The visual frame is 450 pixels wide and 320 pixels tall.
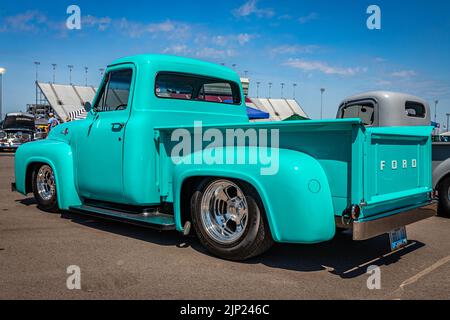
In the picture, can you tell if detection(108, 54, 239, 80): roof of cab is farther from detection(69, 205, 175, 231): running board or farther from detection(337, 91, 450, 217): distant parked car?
detection(337, 91, 450, 217): distant parked car

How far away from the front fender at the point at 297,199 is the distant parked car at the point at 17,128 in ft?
73.6

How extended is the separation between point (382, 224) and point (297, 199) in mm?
824

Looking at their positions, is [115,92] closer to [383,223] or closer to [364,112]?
[383,223]

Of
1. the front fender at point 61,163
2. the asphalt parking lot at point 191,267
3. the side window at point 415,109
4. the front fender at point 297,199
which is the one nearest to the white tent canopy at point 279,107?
the side window at point 415,109

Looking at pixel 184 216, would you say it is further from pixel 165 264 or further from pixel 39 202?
pixel 39 202

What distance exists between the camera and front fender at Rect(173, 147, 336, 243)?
3334mm

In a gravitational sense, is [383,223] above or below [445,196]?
above

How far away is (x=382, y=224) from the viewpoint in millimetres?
3617

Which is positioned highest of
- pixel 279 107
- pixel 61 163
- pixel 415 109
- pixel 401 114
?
pixel 279 107

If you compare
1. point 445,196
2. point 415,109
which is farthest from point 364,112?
point 445,196

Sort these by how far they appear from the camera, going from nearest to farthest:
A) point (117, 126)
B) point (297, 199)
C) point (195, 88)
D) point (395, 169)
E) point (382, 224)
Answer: point (297, 199) < point (382, 224) < point (395, 169) < point (117, 126) < point (195, 88)

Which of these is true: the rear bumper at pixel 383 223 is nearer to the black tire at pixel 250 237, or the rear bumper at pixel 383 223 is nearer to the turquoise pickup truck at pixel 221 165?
the turquoise pickup truck at pixel 221 165

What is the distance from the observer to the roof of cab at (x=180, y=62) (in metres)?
4.88
